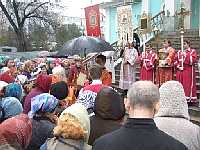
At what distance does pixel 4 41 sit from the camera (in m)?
53.2

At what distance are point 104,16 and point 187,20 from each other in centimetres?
1590

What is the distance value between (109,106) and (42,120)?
0.76m

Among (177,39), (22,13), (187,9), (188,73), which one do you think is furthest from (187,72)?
(22,13)

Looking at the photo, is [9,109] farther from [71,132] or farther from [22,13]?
[22,13]

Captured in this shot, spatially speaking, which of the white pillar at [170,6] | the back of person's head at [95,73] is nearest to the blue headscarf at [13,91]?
the back of person's head at [95,73]

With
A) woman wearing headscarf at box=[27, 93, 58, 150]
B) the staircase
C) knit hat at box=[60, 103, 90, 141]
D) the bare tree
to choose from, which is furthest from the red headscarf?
the bare tree

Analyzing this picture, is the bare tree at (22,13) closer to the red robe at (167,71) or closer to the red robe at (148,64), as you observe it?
the red robe at (148,64)

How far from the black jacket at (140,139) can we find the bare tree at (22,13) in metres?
38.3

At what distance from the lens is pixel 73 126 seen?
387 centimetres

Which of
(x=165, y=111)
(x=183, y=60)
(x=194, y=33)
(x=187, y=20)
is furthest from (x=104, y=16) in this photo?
(x=165, y=111)

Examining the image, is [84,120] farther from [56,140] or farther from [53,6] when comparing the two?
[53,6]

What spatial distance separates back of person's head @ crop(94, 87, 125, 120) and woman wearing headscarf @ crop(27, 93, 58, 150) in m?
0.55

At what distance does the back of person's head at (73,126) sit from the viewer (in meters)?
3.86

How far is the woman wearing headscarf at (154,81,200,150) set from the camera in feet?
12.8
